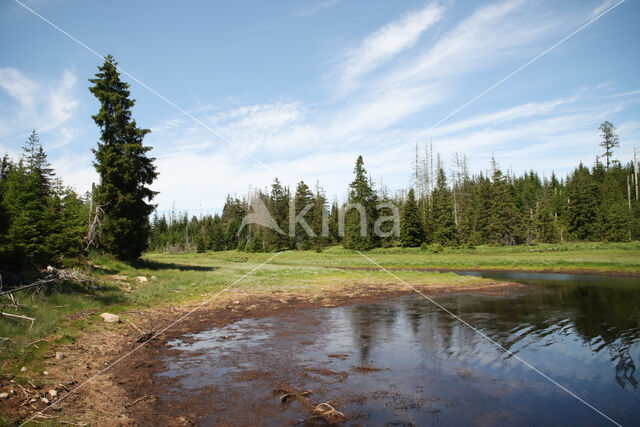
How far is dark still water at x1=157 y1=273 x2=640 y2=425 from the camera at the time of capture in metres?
7.70

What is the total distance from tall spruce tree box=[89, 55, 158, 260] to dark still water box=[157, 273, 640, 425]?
16.8m

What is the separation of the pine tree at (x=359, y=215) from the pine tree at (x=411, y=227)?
6.24 m

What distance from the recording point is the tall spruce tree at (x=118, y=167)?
27.2 metres

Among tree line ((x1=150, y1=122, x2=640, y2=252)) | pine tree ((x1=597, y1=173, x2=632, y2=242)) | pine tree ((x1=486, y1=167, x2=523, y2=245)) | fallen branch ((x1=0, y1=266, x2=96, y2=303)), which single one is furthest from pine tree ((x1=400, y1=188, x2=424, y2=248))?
fallen branch ((x1=0, y1=266, x2=96, y2=303))

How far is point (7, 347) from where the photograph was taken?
8719 millimetres

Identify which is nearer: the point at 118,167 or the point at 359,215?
the point at 118,167

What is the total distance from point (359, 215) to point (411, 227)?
9.94 m

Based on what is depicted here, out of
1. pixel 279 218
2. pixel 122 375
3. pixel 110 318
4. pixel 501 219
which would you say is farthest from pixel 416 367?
pixel 279 218

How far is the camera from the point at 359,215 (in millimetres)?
67500

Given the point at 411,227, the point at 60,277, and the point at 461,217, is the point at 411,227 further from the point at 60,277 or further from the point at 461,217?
the point at 60,277

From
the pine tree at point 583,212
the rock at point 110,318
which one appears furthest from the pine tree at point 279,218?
the rock at point 110,318

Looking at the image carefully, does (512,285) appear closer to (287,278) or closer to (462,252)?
(287,278)

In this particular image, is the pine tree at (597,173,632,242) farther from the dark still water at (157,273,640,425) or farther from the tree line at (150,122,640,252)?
the dark still water at (157,273,640,425)

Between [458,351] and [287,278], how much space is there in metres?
20.0
